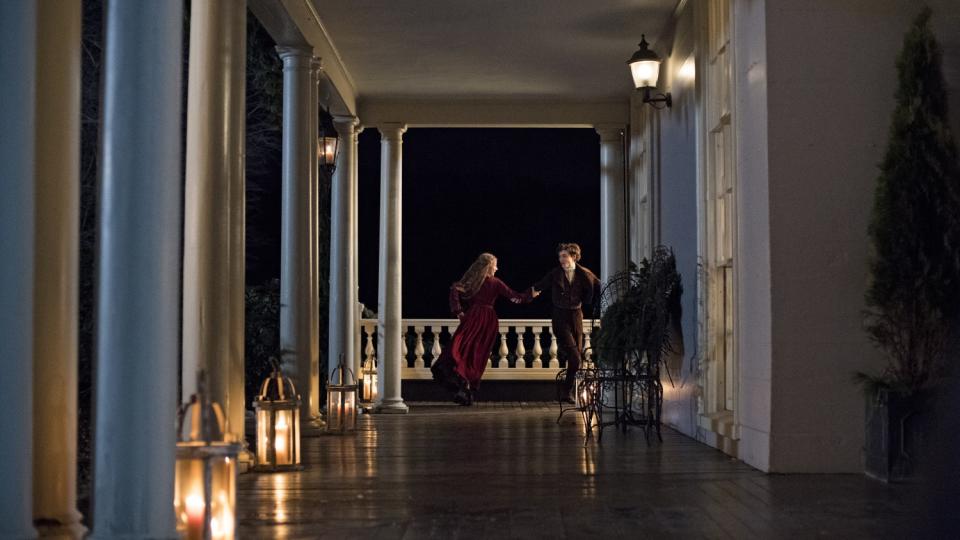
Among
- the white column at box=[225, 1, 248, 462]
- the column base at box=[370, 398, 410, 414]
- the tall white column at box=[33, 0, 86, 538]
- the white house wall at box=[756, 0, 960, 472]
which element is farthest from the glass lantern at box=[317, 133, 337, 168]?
the tall white column at box=[33, 0, 86, 538]

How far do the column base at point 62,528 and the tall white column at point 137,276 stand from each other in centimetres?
94

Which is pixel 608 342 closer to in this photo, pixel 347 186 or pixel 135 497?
pixel 347 186

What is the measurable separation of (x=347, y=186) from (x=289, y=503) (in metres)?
7.91

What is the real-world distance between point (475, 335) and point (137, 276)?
10317mm

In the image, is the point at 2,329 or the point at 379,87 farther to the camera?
Answer: the point at 379,87

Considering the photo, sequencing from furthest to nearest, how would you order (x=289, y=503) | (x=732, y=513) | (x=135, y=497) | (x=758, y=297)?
(x=758, y=297), (x=289, y=503), (x=732, y=513), (x=135, y=497)

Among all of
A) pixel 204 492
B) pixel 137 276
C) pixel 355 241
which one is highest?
pixel 355 241

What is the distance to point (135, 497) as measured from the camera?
12.2ft

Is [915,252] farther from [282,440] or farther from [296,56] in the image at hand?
[296,56]

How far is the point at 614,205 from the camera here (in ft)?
46.0

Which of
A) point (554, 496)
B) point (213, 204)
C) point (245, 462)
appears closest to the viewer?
point (554, 496)

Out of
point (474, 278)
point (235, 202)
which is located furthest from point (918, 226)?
point (474, 278)

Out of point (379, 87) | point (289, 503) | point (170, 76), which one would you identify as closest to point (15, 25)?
point (170, 76)

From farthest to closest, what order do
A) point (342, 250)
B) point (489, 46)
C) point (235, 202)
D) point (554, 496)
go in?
1. point (342, 250)
2. point (489, 46)
3. point (235, 202)
4. point (554, 496)
